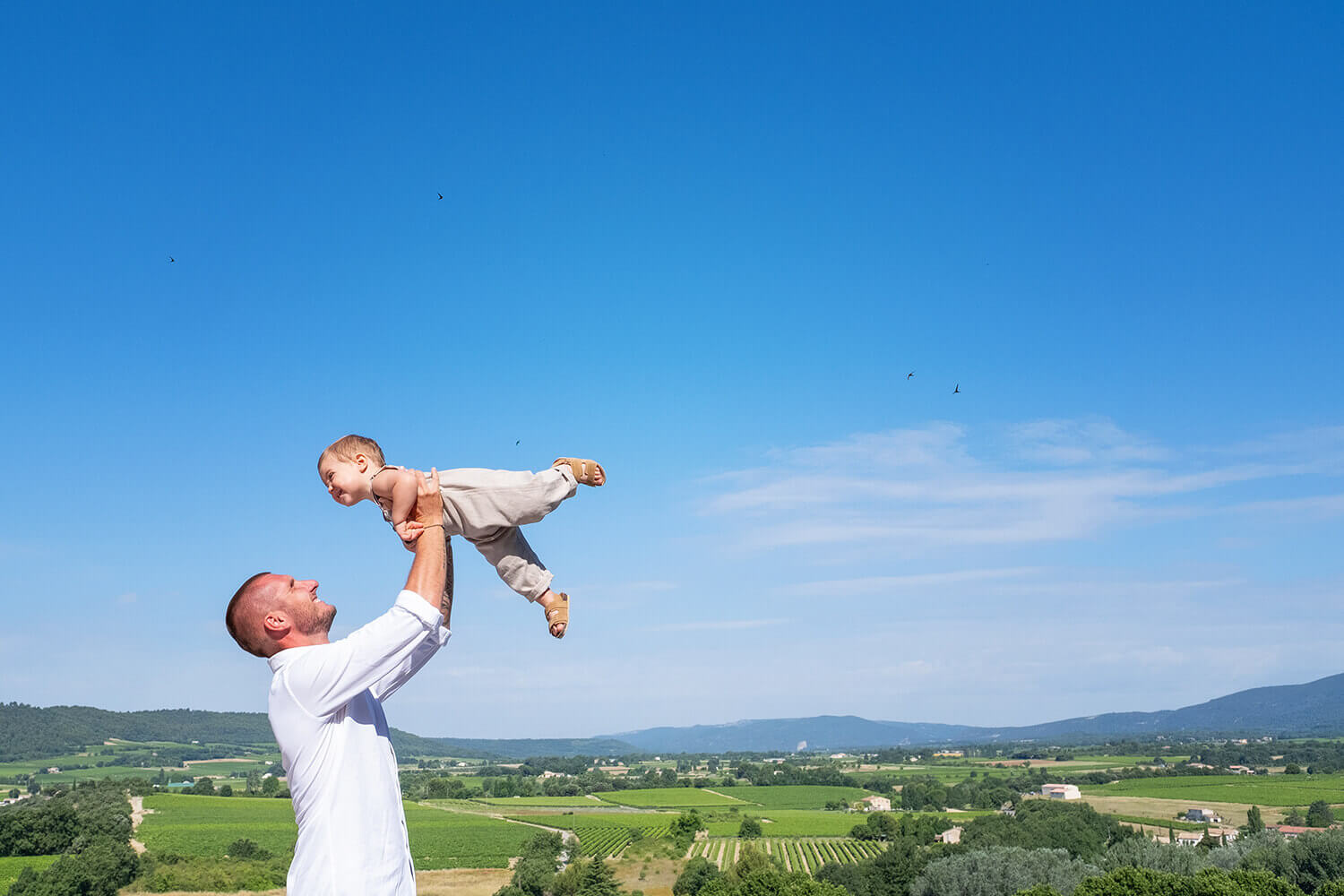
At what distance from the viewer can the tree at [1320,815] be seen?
8452 centimetres

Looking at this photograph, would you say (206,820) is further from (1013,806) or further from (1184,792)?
(1184,792)

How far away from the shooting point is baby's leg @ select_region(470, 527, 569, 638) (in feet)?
15.5

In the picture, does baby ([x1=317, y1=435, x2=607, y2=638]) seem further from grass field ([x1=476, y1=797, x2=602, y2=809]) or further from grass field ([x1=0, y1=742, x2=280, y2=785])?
grass field ([x1=0, y1=742, x2=280, y2=785])

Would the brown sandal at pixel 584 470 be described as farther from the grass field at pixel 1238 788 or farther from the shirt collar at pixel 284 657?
the grass field at pixel 1238 788

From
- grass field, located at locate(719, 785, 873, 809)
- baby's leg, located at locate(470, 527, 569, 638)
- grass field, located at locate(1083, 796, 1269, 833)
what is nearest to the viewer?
baby's leg, located at locate(470, 527, 569, 638)

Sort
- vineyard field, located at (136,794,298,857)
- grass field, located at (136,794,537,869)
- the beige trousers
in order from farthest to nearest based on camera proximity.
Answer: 1. grass field, located at (136,794,537,869)
2. vineyard field, located at (136,794,298,857)
3. the beige trousers

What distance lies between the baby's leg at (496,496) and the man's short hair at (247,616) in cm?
97

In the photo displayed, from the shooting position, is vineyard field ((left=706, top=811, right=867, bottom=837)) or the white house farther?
vineyard field ((left=706, top=811, right=867, bottom=837))

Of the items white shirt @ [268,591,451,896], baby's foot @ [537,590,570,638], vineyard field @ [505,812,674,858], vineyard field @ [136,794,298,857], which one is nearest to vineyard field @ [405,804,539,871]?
vineyard field @ [505,812,674,858]

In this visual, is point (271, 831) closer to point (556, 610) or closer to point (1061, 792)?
point (1061, 792)

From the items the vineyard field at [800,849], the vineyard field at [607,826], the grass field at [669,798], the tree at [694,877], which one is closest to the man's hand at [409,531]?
the tree at [694,877]

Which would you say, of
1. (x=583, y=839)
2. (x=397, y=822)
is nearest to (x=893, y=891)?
(x=583, y=839)

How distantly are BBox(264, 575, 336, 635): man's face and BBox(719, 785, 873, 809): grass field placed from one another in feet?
405

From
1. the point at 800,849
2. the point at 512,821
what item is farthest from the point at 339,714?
the point at 512,821
